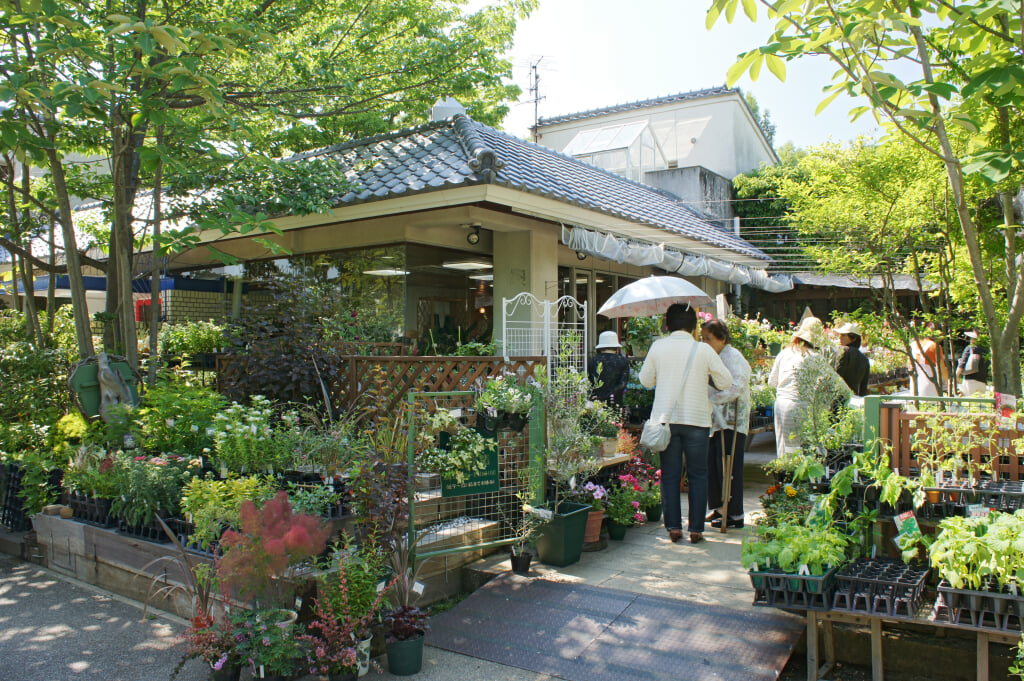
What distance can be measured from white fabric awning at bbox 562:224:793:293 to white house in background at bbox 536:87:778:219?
5700 millimetres

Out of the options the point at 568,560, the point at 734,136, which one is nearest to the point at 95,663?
the point at 568,560

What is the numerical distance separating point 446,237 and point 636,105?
60.9ft

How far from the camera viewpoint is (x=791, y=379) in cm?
616

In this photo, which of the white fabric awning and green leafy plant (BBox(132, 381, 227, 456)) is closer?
green leafy plant (BBox(132, 381, 227, 456))

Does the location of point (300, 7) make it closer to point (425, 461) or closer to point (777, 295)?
point (425, 461)

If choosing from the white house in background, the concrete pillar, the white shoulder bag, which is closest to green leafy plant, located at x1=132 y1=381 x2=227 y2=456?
the white shoulder bag

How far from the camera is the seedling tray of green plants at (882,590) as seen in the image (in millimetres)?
3426

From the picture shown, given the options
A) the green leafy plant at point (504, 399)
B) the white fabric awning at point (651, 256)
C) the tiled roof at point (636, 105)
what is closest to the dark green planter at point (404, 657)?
the green leafy plant at point (504, 399)

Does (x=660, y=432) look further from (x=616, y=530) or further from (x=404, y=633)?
(x=404, y=633)

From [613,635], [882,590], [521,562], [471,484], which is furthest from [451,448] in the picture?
[882,590]

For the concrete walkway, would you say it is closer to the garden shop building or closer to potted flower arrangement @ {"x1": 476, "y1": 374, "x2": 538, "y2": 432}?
potted flower arrangement @ {"x1": 476, "y1": 374, "x2": 538, "y2": 432}

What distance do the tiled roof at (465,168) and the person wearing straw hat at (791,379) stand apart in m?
3.18

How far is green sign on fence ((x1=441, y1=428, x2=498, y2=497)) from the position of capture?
482 cm

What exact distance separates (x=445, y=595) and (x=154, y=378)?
420 centimetres
